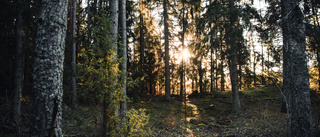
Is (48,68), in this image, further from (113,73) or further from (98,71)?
(113,73)

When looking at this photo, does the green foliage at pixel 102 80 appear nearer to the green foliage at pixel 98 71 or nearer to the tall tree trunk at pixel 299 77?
the green foliage at pixel 98 71

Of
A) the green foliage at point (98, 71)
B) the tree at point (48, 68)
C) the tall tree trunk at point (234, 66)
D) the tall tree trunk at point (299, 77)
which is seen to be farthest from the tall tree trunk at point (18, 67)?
the tall tree trunk at point (234, 66)

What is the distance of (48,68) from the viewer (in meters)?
2.79

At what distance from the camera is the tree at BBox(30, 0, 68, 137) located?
8.79ft

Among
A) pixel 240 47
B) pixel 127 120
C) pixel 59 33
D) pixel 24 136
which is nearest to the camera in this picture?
pixel 59 33

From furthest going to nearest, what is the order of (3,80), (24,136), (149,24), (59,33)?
(149,24)
(3,80)
(24,136)
(59,33)

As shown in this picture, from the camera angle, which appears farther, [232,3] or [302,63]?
[232,3]

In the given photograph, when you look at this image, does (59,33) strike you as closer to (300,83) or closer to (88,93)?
(88,93)

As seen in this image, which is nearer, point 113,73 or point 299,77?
point 113,73

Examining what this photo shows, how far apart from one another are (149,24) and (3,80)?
1213cm

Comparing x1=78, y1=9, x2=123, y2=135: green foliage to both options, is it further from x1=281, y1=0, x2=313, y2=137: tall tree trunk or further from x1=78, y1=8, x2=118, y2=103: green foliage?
x1=281, y1=0, x2=313, y2=137: tall tree trunk

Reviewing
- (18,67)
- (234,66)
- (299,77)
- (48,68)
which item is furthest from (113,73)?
(234,66)

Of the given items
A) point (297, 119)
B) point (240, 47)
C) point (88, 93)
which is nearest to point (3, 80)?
point (88, 93)

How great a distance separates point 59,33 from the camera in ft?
9.73
